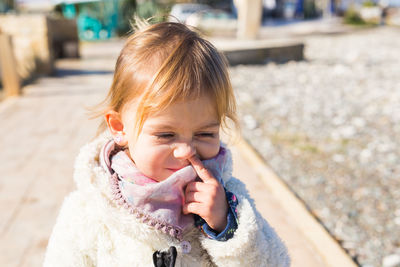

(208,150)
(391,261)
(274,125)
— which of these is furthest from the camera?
(274,125)

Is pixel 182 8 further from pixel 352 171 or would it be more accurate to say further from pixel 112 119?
pixel 112 119

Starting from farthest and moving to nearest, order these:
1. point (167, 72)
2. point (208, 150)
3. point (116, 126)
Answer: point (116, 126) → point (208, 150) → point (167, 72)

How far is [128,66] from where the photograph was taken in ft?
3.93

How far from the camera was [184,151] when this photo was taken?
1.16m

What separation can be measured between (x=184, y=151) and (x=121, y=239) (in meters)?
0.35

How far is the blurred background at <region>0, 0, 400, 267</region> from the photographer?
8.73ft

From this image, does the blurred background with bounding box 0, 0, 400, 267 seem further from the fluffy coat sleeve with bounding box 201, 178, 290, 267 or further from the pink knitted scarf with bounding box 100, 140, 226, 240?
the fluffy coat sleeve with bounding box 201, 178, 290, 267

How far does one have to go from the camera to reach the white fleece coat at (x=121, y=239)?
1.15 m

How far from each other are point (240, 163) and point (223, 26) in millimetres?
17909

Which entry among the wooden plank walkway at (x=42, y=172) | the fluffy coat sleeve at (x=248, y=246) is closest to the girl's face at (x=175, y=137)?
the fluffy coat sleeve at (x=248, y=246)

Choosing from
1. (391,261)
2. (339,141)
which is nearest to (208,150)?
(391,261)

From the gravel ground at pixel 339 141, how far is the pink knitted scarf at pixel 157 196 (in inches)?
63.6

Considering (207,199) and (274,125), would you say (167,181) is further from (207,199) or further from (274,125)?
(274,125)

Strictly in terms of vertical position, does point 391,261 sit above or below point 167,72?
below
